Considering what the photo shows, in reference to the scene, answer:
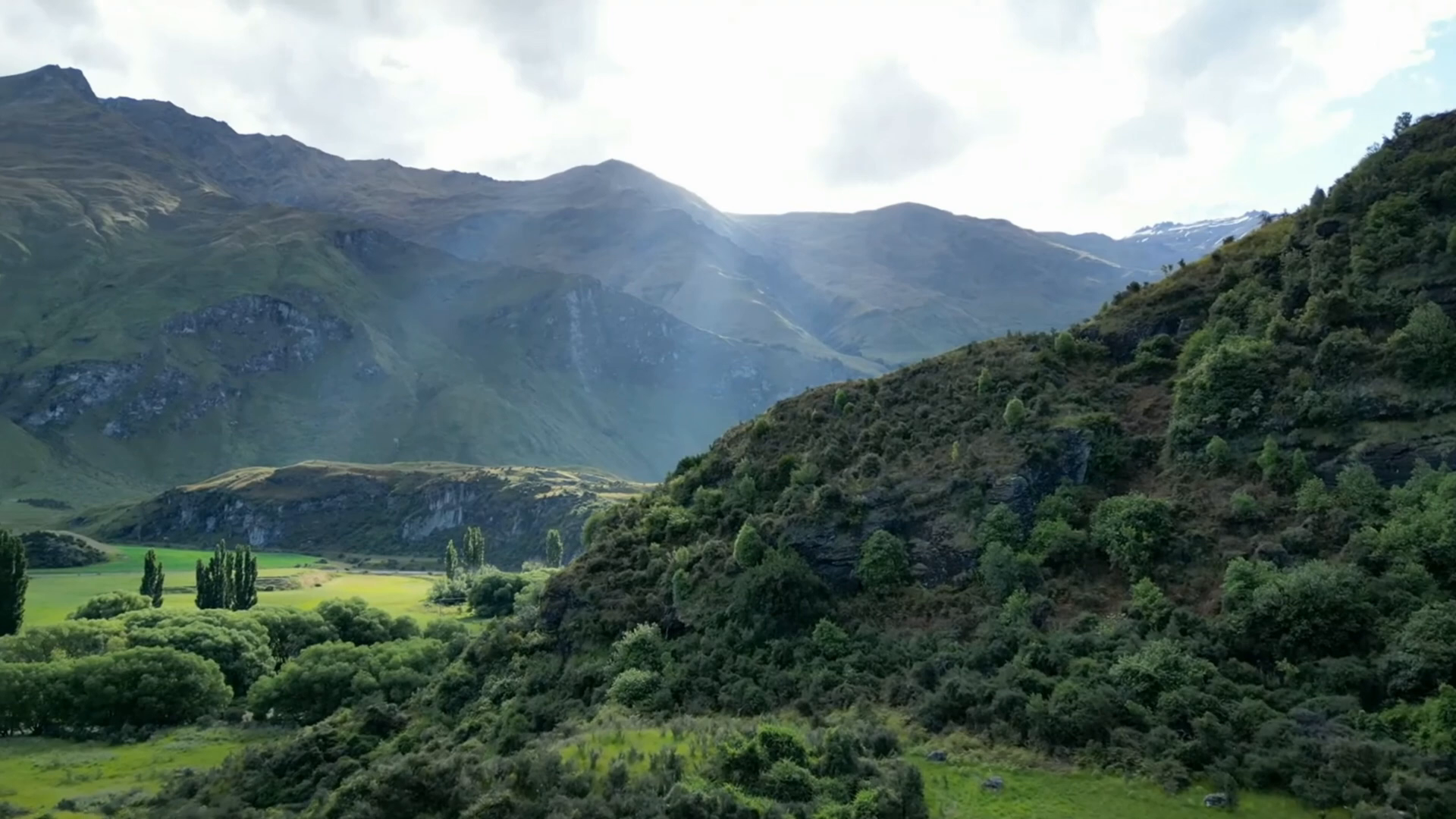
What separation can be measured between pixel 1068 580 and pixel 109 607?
3368 inches

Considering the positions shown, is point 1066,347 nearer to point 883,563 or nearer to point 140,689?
point 883,563

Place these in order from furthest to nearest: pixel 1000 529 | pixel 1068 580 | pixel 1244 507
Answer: pixel 1000 529 < pixel 1068 580 < pixel 1244 507

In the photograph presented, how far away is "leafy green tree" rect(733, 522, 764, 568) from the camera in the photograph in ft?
127

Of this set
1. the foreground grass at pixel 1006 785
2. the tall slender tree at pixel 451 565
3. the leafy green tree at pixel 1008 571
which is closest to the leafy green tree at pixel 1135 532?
the leafy green tree at pixel 1008 571

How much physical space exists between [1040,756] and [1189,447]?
17.0 m

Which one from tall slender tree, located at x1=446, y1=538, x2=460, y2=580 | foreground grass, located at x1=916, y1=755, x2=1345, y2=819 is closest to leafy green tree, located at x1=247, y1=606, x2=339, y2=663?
tall slender tree, located at x1=446, y1=538, x2=460, y2=580

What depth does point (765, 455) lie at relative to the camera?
47.5m

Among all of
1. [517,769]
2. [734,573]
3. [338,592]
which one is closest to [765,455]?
[734,573]

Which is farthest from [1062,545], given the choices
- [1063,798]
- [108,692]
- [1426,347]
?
[108,692]

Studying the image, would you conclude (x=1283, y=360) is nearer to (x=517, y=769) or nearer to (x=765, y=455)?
(x=765, y=455)

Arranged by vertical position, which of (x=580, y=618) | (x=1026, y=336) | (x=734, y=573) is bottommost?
(x=580, y=618)

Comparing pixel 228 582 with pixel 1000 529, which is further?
pixel 228 582

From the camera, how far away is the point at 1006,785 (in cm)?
2459

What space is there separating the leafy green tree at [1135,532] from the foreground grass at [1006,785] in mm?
10314
